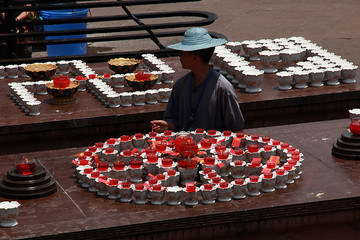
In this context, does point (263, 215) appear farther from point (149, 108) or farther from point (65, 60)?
point (65, 60)

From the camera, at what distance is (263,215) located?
457 centimetres

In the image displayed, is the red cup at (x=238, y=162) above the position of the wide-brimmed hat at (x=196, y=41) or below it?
below

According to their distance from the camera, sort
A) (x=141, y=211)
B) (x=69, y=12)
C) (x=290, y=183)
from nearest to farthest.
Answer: (x=141, y=211) < (x=290, y=183) < (x=69, y=12)

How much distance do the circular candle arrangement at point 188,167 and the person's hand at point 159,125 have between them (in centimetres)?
14

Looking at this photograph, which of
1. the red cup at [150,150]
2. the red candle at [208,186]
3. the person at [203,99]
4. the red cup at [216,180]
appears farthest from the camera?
the person at [203,99]

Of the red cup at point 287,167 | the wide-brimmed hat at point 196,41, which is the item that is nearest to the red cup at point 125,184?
the red cup at point 287,167

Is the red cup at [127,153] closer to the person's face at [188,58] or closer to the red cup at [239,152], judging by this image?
the red cup at [239,152]

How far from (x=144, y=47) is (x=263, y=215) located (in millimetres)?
7627

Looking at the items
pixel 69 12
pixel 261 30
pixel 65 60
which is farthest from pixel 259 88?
pixel 261 30

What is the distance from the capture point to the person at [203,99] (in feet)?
18.4

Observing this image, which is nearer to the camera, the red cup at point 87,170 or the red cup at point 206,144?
the red cup at point 87,170

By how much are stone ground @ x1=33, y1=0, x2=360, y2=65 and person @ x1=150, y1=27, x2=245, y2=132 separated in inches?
210

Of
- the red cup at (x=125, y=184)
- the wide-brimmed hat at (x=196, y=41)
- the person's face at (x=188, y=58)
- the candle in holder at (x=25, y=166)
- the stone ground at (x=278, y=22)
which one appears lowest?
the stone ground at (x=278, y=22)

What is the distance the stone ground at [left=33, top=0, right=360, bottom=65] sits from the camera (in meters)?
11.8
